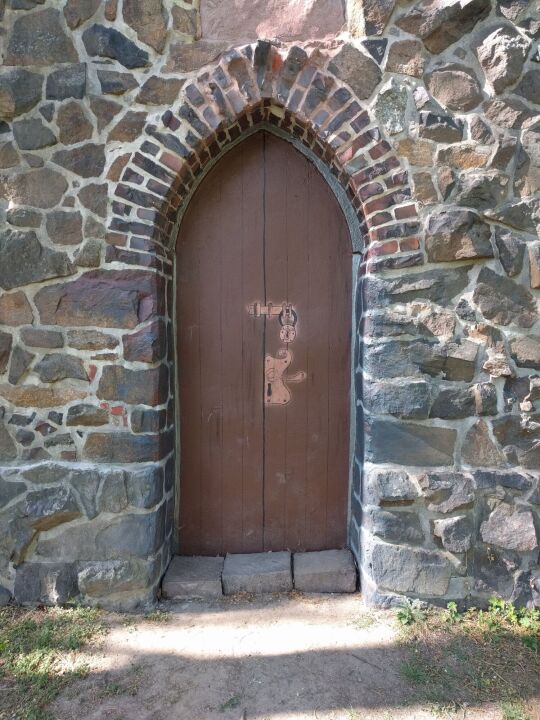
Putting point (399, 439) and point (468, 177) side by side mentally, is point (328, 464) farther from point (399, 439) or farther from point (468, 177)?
point (468, 177)

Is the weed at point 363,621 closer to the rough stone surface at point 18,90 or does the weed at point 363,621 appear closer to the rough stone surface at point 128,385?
the rough stone surface at point 128,385

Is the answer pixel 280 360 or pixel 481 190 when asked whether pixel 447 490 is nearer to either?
pixel 280 360

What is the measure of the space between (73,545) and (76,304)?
1.38 meters

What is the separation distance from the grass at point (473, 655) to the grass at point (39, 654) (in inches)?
63.5

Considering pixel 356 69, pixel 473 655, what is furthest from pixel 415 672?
pixel 356 69

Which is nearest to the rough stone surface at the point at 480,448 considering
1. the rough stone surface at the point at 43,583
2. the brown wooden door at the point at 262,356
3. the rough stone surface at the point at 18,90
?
the brown wooden door at the point at 262,356

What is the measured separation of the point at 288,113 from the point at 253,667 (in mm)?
2921

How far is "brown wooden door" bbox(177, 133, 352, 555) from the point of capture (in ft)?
9.78

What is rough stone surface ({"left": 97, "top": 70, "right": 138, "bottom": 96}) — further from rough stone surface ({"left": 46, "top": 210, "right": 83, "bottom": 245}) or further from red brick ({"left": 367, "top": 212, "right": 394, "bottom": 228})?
red brick ({"left": 367, "top": 212, "right": 394, "bottom": 228})

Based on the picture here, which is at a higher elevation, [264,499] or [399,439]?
[399,439]

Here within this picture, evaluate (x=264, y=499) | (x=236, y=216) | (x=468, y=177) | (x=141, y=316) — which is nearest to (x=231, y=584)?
(x=264, y=499)

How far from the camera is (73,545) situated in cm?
270

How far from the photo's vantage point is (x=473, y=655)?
2.33m

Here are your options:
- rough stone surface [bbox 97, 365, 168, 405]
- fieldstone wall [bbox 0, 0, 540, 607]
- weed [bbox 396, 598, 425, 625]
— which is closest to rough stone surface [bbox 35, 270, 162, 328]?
fieldstone wall [bbox 0, 0, 540, 607]
